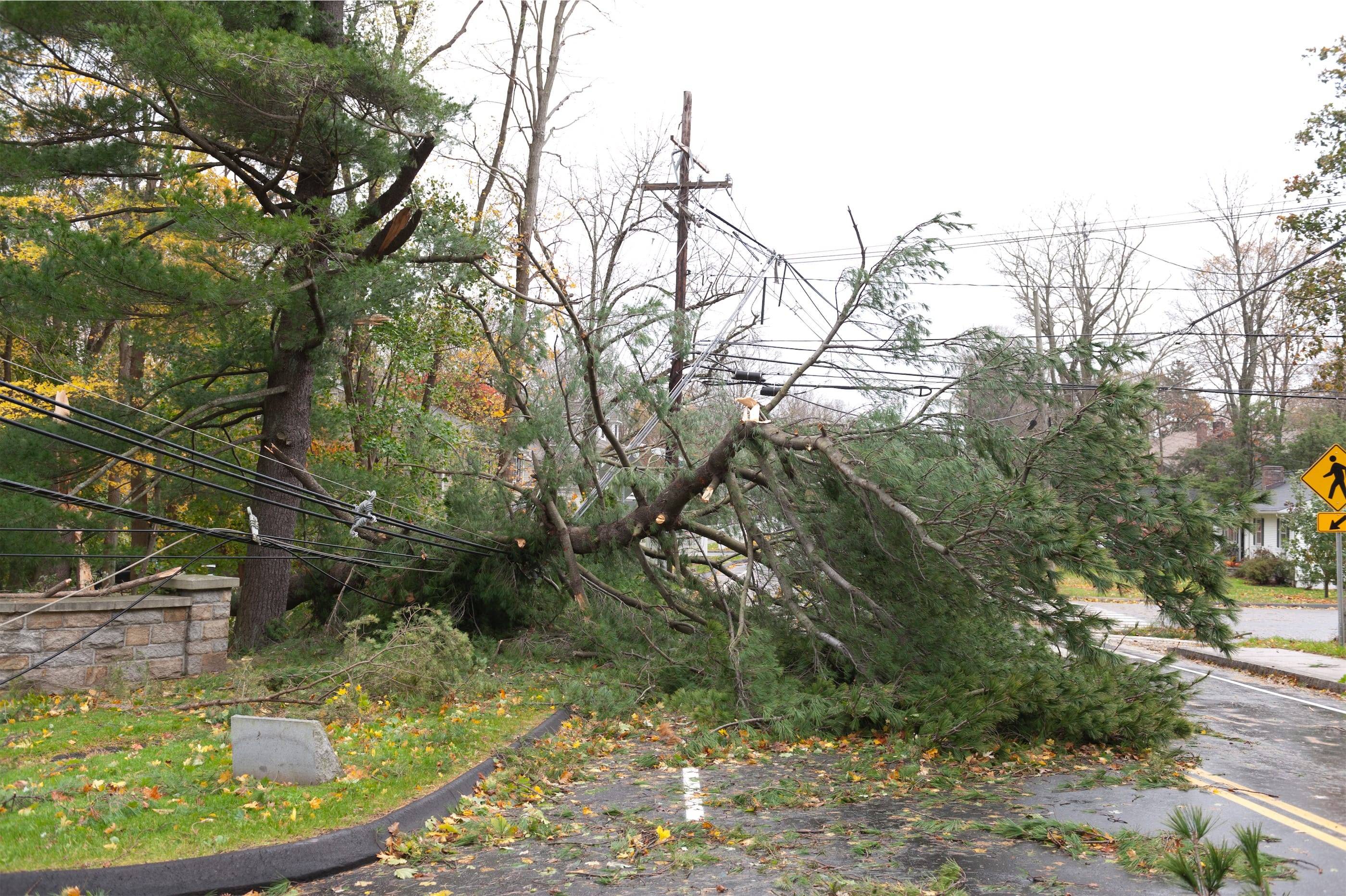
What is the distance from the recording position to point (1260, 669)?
539 inches

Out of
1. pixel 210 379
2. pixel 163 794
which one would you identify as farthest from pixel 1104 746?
pixel 210 379

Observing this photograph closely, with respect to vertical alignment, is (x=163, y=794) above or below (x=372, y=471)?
below

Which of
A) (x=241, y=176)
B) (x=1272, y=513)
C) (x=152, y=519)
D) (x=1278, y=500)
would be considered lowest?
(x=152, y=519)

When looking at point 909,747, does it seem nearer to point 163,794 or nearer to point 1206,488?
point 1206,488

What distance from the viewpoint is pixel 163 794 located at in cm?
557

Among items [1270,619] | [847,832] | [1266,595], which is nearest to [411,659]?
[847,832]

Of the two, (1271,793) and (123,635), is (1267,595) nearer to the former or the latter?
(1271,793)

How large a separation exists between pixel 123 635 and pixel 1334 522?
52.7 ft

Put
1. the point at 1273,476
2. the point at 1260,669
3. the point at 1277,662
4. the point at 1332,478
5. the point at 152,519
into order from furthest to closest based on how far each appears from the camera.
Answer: the point at 1273,476
the point at 1332,478
the point at 1277,662
the point at 1260,669
the point at 152,519

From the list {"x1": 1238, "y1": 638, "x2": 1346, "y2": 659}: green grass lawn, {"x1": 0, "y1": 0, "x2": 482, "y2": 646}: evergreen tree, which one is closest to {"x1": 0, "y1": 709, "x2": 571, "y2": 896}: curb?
{"x1": 0, "y1": 0, "x2": 482, "y2": 646}: evergreen tree

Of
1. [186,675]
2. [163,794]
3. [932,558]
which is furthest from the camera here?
[186,675]

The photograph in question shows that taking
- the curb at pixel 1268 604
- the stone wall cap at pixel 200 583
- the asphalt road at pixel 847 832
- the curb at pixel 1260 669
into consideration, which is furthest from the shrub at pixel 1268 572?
the stone wall cap at pixel 200 583

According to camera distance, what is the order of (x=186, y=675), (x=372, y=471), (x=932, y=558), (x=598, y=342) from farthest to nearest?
1. (x=372, y=471)
2. (x=598, y=342)
3. (x=186, y=675)
4. (x=932, y=558)

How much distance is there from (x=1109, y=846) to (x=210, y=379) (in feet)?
40.4
